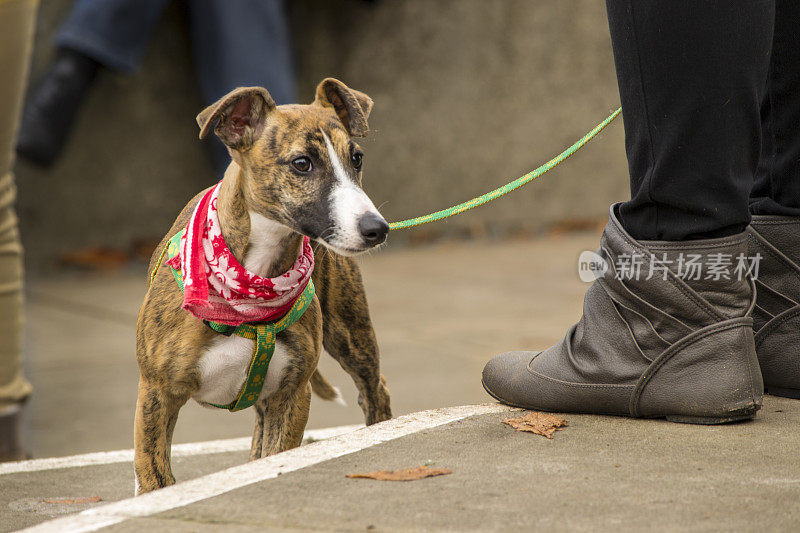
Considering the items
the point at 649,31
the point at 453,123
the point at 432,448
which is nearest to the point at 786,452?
the point at 432,448

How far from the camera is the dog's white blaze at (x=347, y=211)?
2.64 metres

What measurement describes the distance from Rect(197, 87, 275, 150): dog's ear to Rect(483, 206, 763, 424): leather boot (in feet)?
3.39

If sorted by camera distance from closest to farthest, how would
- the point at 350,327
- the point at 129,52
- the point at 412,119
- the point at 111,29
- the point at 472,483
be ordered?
1. the point at 472,483
2. the point at 350,327
3. the point at 111,29
4. the point at 129,52
5. the point at 412,119

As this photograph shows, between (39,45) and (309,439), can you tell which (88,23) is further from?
→ (309,439)

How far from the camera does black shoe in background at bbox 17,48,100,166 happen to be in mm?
7414

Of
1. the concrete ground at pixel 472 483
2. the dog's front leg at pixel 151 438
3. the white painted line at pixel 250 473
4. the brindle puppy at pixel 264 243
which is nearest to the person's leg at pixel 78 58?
the concrete ground at pixel 472 483

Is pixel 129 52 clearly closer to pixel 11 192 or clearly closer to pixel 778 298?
pixel 11 192

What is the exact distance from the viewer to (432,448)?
7.54 ft

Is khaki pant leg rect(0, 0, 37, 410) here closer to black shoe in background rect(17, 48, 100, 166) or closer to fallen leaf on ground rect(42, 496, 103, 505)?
fallen leaf on ground rect(42, 496, 103, 505)

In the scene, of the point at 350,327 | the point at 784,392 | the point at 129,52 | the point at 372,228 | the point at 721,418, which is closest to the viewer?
the point at 721,418

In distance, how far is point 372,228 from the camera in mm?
2611

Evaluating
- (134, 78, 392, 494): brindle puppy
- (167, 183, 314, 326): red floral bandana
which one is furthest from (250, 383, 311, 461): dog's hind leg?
(167, 183, 314, 326): red floral bandana

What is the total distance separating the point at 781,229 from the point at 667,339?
523mm

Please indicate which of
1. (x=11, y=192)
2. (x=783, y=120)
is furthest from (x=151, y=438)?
(x=783, y=120)
